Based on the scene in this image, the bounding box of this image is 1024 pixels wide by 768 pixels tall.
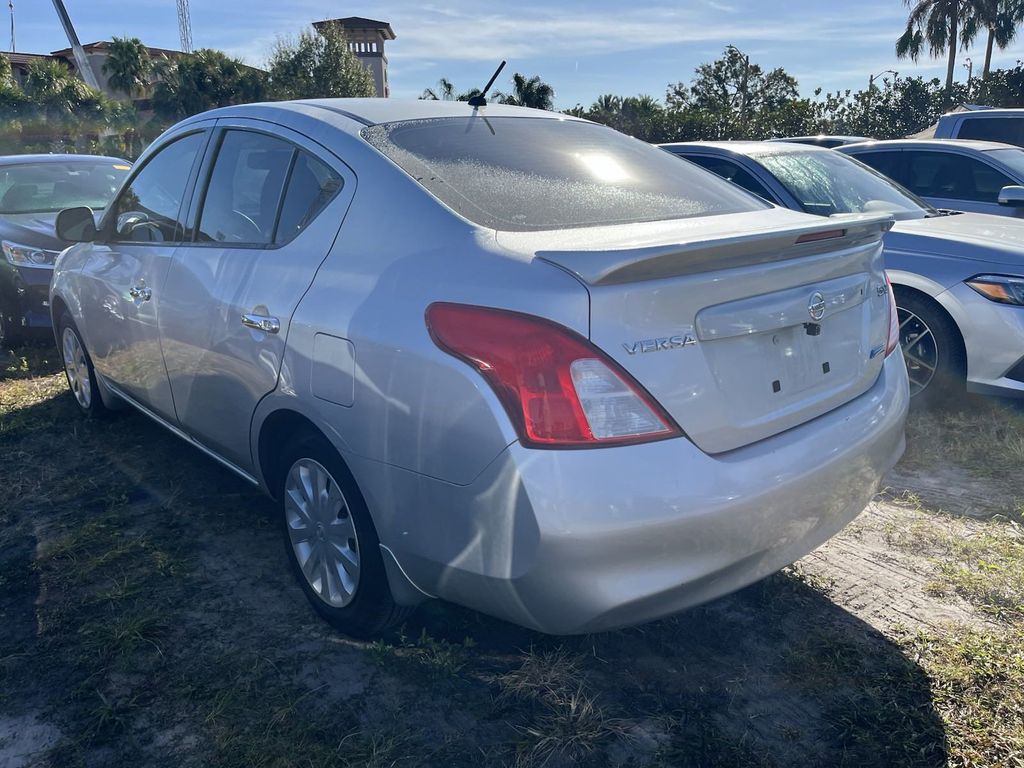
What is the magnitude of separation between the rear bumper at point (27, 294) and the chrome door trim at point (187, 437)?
101 inches

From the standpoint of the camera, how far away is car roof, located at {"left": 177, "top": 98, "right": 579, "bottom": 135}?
2820 mm

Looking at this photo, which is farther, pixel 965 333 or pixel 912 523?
pixel 965 333

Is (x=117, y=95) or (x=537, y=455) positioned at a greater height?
(x=117, y=95)

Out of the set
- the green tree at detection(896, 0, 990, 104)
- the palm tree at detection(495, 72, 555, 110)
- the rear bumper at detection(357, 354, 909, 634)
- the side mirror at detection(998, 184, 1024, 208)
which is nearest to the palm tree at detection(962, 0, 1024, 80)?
the green tree at detection(896, 0, 990, 104)

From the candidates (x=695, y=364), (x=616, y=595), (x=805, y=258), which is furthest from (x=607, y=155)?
(x=616, y=595)

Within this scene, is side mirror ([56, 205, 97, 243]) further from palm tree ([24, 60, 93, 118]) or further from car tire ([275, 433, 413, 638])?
palm tree ([24, 60, 93, 118])

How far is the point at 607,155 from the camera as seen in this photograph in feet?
9.77

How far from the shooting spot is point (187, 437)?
11.8ft

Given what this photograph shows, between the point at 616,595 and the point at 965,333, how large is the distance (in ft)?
10.9

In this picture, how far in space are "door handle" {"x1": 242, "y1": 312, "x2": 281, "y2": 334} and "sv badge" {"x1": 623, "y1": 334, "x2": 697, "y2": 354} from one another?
1.23m

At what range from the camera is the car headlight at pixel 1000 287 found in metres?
4.20

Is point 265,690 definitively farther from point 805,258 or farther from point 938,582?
point 938,582

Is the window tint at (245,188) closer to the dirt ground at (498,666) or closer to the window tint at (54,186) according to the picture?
the dirt ground at (498,666)

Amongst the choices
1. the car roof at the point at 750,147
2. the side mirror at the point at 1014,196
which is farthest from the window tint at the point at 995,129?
the car roof at the point at 750,147
